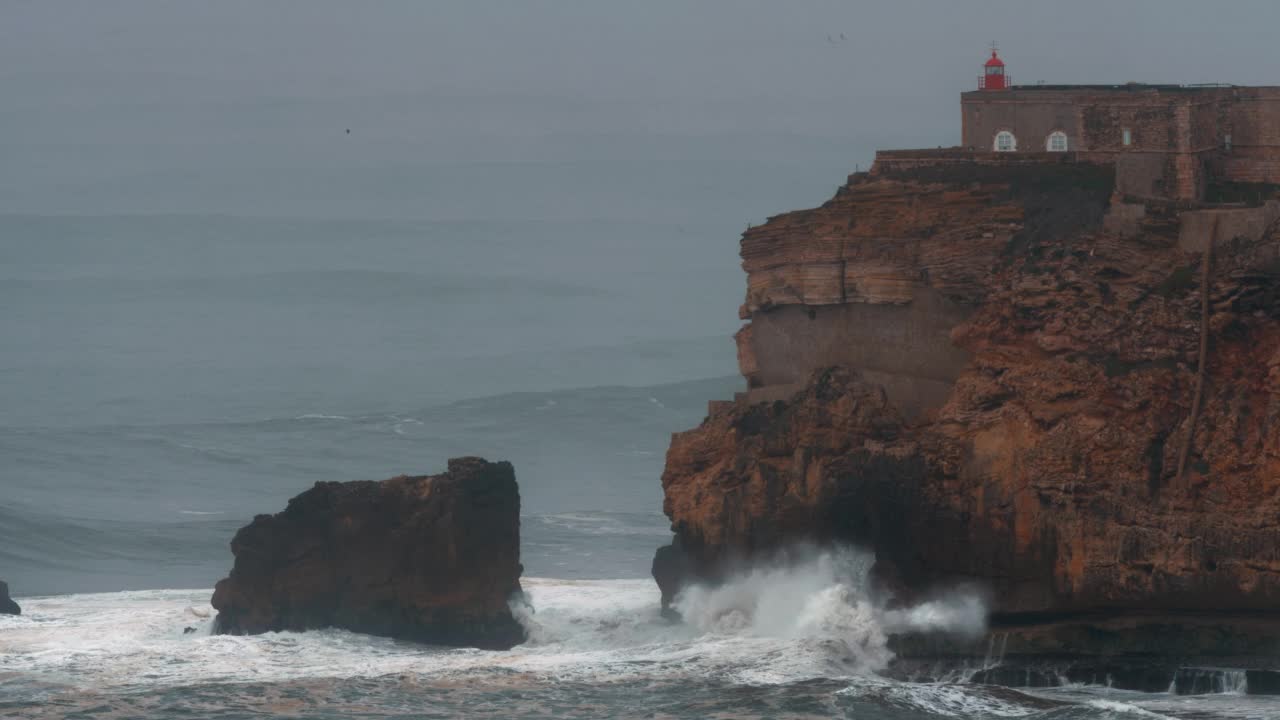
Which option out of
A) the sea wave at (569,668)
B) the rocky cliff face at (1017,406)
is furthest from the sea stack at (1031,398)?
the sea wave at (569,668)

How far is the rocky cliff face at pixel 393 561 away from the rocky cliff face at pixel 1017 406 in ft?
11.3

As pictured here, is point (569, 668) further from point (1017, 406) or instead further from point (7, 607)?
point (7, 607)

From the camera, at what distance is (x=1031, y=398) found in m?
47.9

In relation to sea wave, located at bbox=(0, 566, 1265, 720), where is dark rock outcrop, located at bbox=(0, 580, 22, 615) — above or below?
above

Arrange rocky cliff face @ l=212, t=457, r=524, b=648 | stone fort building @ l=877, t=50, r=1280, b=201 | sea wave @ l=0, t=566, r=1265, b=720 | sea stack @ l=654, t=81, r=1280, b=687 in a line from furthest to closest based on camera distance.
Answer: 1. stone fort building @ l=877, t=50, r=1280, b=201
2. rocky cliff face @ l=212, t=457, r=524, b=648
3. sea stack @ l=654, t=81, r=1280, b=687
4. sea wave @ l=0, t=566, r=1265, b=720

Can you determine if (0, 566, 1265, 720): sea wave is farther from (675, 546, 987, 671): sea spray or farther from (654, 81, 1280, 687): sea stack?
(654, 81, 1280, 687): sea stack

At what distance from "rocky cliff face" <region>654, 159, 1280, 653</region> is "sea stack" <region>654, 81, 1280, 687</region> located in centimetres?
4

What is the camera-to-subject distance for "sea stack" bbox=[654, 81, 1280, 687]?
4606 centimetres

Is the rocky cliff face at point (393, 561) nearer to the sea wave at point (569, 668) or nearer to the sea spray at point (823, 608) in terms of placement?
the sea wave at point (569, 668)

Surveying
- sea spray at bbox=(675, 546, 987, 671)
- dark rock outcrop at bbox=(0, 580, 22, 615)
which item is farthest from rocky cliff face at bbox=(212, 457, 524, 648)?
dark rock outcrop at bbox=(0, 580, 22, 615)

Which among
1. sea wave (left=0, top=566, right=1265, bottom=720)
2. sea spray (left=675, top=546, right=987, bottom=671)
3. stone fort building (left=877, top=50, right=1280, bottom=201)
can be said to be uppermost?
stone fort building (left=877, top=50, right=1280, bottom=201)

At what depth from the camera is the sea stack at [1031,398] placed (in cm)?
4606

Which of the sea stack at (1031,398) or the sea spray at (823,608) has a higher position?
the sea stack at (1031,398)

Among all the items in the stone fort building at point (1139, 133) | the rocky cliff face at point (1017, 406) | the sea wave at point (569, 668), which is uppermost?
the stone fort building at point (1139, 133)
